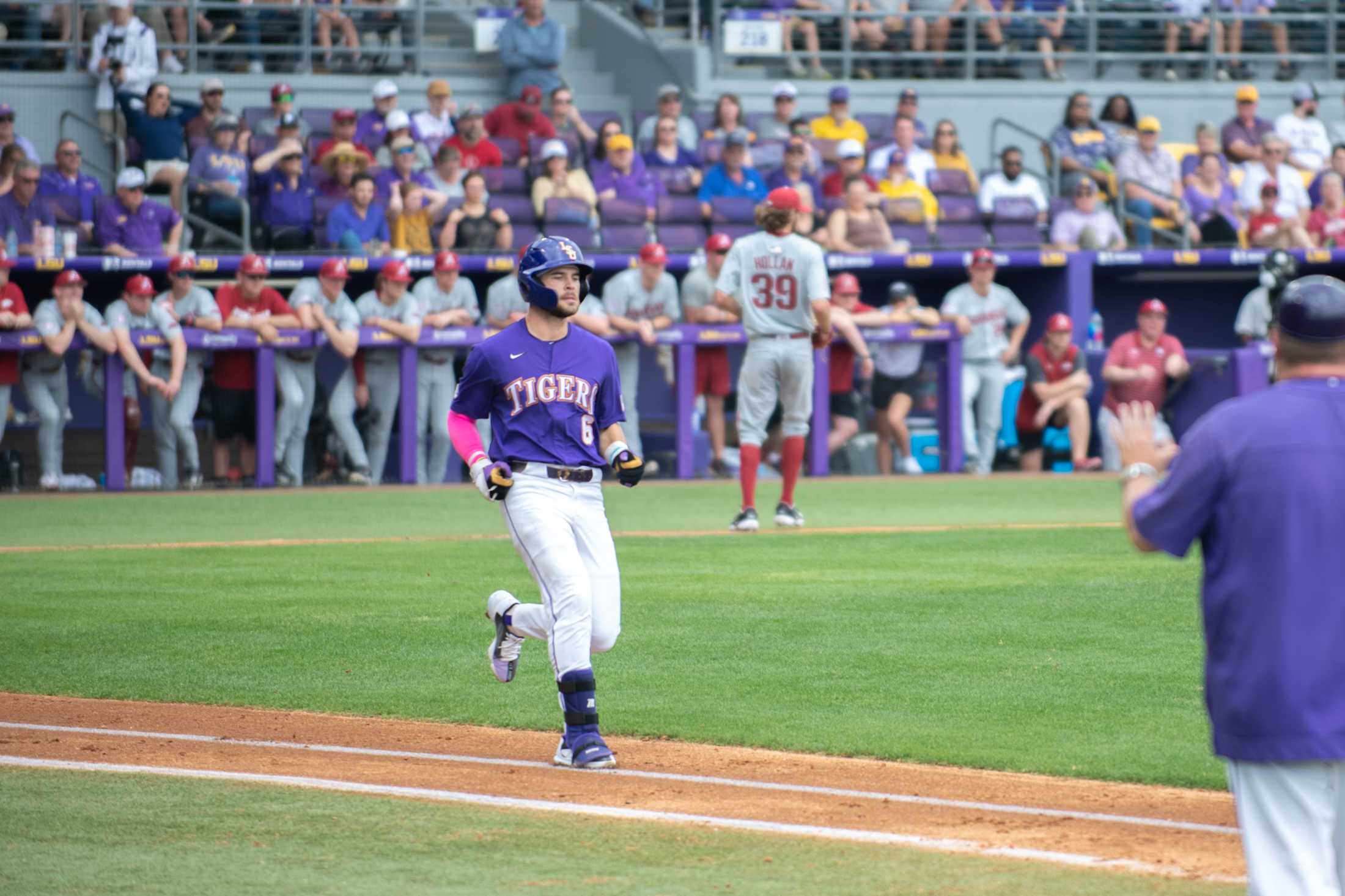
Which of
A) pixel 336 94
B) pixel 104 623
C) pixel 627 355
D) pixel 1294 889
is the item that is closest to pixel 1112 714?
pixel 1294 889

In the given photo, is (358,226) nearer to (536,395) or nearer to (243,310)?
(243,310)

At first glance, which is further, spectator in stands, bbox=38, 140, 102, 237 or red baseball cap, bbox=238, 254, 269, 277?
spectator in stands, bbox=38, 140, 102, 237

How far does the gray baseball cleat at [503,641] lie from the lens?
6.85 m

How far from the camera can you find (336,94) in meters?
21.0

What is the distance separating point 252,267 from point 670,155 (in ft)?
16.5

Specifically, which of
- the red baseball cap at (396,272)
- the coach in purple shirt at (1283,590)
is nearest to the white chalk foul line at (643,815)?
the coach in purple shirt at (1283,590)

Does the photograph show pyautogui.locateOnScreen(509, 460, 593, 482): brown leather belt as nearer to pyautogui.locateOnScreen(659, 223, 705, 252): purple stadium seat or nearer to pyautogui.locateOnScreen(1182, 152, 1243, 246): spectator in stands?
pyautogui.locateOnScreen(659, 223, 705, 252): purple stadium seat

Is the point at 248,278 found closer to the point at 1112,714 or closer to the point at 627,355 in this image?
the point at 627,355

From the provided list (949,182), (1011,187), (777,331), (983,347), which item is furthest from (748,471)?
(1011,187)

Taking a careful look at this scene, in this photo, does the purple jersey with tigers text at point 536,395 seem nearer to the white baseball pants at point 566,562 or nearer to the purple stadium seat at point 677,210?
the white baseball pants at point 566,562

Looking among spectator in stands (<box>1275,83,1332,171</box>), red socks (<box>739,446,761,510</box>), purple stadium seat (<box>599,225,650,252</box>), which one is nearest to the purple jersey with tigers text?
red socks (<box>739,446,761,510</box>)

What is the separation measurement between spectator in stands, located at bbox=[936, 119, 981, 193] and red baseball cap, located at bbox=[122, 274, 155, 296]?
341 inches

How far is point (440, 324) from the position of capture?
17281mm

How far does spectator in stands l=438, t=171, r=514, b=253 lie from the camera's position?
1797 cm
